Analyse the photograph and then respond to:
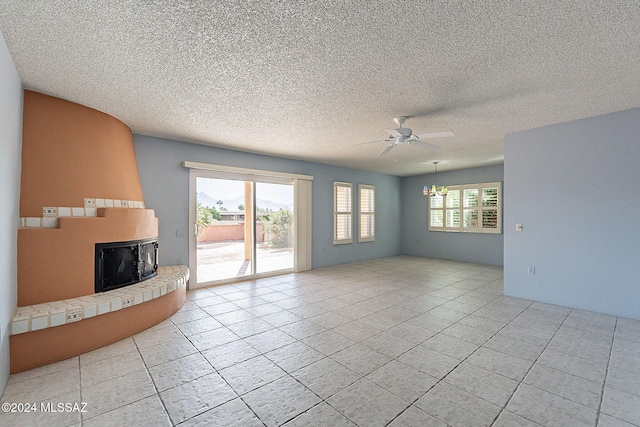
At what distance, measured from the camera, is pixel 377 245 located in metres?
8.32

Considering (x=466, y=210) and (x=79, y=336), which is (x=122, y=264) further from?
(x=466, y=210)

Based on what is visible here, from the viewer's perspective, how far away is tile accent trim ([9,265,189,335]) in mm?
2279

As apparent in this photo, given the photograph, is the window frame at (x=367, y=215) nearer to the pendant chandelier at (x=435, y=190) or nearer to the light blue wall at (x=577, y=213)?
the pendant chandelier at (x=435, y=190)

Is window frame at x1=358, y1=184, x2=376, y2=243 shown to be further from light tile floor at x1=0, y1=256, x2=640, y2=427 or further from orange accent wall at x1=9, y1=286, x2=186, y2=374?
orange accent wall at x1=9, y1=286, x2=186, y2=374

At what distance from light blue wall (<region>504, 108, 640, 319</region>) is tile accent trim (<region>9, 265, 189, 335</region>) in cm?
510

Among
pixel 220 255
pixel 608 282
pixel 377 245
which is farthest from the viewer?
pixel 377 245

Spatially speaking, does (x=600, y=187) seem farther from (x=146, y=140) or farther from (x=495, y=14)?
(x=146, y=140)

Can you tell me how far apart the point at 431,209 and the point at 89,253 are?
7.97m

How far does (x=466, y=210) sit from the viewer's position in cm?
758

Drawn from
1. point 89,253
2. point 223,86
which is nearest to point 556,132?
point 223,86

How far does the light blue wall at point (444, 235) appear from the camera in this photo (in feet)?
23.3

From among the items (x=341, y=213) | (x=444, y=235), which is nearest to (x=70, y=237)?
(x=341, y=213)

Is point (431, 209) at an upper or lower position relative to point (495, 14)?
lower

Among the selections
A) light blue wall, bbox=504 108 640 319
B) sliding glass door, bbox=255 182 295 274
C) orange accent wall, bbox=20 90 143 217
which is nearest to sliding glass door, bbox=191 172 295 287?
sliding glass door, bbox=255 182 295 274
